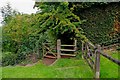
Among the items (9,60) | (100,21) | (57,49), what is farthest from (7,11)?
(57,49)

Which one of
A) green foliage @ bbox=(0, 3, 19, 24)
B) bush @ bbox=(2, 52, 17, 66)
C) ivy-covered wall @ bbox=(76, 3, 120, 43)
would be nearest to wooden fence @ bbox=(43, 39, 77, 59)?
ivy-covered wall @ bbox=(76, 3, 120, 43)

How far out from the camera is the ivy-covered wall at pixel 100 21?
13023 mm

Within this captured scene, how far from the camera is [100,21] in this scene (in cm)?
1312

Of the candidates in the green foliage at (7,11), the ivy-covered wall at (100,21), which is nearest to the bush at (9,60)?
the ivy-covered wall at (100,21)

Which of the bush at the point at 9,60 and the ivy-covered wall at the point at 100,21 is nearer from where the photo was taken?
the ivy-covered wall at the point at 100,21

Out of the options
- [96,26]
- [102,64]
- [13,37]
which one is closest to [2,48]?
[13,37]

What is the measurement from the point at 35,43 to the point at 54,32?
12.0ft

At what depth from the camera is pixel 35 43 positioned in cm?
Result: 1559

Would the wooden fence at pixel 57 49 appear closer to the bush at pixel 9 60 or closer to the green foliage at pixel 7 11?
the bush at pixel 9 60

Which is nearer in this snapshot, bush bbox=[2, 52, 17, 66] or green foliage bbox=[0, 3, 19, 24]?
bush bbox=[2, 52, 17, 66]

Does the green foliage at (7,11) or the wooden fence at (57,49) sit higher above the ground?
the green foliage at (7,11)

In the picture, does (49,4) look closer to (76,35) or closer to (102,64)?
(76,35)

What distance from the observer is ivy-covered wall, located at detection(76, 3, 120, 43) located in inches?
513

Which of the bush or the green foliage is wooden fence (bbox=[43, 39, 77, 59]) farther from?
the green foliage
